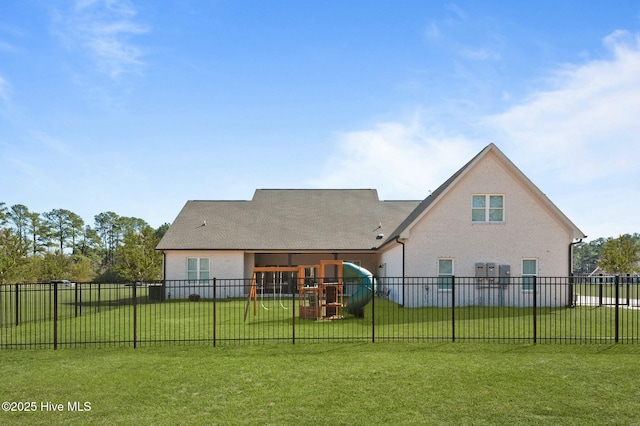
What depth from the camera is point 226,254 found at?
3681 centimetres

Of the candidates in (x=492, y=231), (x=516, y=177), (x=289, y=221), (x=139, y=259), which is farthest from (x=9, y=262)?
(x=516, y=177)

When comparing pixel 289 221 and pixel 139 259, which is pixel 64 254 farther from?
pixel 289 221

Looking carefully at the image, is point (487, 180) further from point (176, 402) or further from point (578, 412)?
point (176, 402)

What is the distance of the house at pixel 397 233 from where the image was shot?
26.5 m

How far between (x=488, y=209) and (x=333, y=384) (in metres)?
18.3

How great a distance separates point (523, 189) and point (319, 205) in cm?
2020

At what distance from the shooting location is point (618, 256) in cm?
4612

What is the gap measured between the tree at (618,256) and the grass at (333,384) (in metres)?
35.8

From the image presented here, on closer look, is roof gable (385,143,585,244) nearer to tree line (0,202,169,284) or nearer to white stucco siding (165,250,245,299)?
white stucco siding (165,250,245,299)

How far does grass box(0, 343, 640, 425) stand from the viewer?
8.89m

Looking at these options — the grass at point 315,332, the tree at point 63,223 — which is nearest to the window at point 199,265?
the grass at point 315,332

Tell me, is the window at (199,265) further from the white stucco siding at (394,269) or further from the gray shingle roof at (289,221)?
the white stucco siding at (394,269)

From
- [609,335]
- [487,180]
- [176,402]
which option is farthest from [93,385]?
[487,180]

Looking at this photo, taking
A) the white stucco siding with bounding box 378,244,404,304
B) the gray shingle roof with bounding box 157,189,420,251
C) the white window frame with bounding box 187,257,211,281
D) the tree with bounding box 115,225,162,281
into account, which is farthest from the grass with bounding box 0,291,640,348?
the tree with bounding box 115,225,162,281
